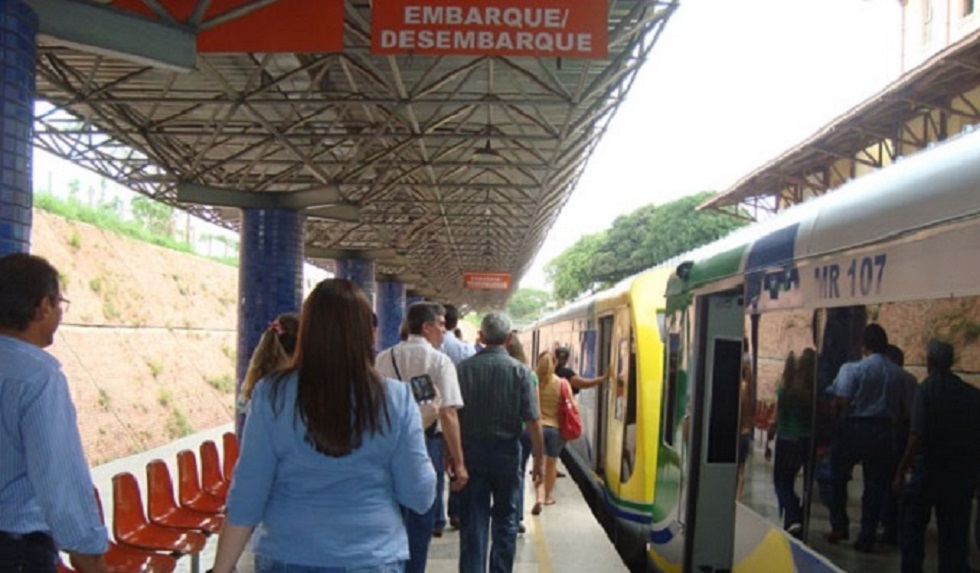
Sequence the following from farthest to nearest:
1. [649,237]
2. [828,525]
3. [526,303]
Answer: [526,303] < [649,237] < [828,525]

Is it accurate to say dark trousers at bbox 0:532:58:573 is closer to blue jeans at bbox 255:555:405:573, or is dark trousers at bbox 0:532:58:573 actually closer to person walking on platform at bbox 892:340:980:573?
blue jeans at bbox 255:555:405:573

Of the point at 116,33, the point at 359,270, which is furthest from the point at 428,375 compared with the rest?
the point at 359,270

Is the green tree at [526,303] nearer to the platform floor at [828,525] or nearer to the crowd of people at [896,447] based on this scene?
the platform floor at [828,525]

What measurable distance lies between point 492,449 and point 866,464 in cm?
298

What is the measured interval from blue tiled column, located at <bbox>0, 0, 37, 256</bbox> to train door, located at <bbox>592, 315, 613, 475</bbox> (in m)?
7.66

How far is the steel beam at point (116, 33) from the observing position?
6641 millimetres

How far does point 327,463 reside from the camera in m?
3.10

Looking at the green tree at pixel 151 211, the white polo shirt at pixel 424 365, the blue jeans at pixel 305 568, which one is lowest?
the blue jeans at pixel 305 568

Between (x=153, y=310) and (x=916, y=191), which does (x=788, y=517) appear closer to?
(x=916, y=191)

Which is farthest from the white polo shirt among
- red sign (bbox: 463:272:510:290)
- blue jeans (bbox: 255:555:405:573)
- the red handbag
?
red sign (bbox: 463:272:510:290)

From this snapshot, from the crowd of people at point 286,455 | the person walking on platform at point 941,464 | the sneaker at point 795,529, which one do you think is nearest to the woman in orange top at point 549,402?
the sneaker at point 795,529

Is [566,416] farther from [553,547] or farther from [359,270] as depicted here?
[359,270]

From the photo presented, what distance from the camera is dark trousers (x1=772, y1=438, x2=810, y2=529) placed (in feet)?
14.5

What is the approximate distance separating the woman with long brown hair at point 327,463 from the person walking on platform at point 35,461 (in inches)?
19.2
